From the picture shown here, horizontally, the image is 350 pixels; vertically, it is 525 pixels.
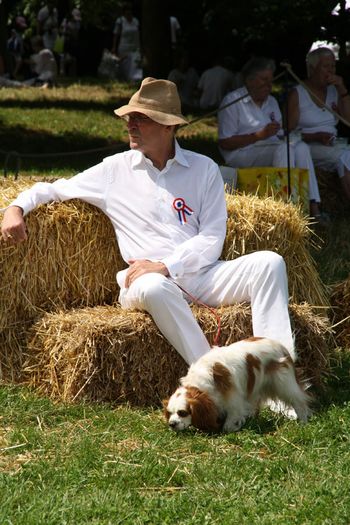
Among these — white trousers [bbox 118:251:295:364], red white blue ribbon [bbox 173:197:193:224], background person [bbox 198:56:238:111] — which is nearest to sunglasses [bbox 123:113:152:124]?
red white blue ribbon [bbox 173:197:193:224]

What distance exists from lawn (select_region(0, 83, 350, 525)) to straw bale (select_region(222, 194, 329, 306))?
1.82 feet

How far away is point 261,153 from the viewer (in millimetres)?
9070

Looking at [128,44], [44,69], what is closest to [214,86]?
[128,44]

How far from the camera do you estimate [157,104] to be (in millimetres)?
5750

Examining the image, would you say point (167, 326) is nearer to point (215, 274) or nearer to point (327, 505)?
point (215, 274)

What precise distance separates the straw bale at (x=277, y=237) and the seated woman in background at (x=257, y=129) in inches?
102

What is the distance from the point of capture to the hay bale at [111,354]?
17.6ft

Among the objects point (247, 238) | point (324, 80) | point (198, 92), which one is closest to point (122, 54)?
point (198, 92)

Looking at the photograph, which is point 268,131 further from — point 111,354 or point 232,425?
point 232,425

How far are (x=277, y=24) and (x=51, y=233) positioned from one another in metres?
9.69

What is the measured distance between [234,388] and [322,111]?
5.34 metres

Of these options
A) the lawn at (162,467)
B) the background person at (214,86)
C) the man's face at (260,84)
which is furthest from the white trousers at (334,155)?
the background person at (214,86)

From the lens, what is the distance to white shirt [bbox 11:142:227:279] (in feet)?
18.7

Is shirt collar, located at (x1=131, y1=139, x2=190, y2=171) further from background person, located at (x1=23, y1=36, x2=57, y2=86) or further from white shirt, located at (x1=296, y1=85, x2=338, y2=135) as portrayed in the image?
background person, located at (x1=23, y1=36, x2=57, y2=86)
